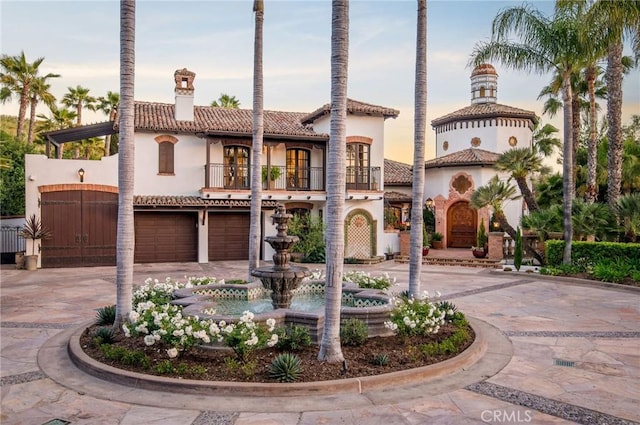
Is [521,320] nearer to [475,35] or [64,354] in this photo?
[64,354]

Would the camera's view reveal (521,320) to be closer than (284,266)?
No

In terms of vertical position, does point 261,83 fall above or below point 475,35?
below

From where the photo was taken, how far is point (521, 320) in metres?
10.3

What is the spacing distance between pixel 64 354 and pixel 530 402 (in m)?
6.69

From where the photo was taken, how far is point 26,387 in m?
6.27

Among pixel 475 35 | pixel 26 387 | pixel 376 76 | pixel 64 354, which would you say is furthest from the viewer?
pixel 475 35

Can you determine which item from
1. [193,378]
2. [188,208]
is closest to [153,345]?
[193,378]

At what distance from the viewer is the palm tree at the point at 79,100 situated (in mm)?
40094

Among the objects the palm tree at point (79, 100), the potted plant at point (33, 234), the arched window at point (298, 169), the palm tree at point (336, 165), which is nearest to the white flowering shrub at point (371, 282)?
the palm tree at point (336, 165)

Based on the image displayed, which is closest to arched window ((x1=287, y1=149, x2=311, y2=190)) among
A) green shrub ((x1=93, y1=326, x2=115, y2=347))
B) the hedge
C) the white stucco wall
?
the white stucco wall

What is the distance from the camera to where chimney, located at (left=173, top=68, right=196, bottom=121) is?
22.5 metres

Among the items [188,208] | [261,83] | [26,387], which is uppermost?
[261,83]

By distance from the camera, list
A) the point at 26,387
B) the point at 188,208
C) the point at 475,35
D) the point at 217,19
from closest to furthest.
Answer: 1. the point at 26,387
2. the point at 217,19
3. the point at 475,35
4. the point at 188,208

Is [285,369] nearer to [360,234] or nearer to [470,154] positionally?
[360,234]
